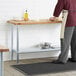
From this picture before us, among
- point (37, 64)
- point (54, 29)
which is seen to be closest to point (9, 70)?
point (37, 64)

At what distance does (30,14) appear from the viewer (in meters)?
6.11

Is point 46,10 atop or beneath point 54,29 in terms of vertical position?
atop

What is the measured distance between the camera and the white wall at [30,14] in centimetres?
589

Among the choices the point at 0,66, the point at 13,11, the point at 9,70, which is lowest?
the point at 9,70

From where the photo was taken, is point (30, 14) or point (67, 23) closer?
point (67, 23)

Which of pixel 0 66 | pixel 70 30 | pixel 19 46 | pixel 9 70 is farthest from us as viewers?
pixel 19 46

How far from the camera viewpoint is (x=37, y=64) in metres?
5.64

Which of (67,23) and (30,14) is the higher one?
(30,14)

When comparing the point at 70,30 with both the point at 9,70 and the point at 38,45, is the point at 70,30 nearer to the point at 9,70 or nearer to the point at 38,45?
the point at 38,45

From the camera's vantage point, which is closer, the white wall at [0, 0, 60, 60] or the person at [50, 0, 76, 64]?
the person at [50, 0, 76, 64]

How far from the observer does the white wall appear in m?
5.89

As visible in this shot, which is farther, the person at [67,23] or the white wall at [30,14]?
the white wall at [30,14]

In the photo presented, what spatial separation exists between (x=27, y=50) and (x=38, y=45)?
409 millimetres

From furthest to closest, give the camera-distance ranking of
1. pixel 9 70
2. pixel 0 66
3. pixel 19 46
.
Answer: pixel 19 46
pixel 9 70
pixel 0 66
